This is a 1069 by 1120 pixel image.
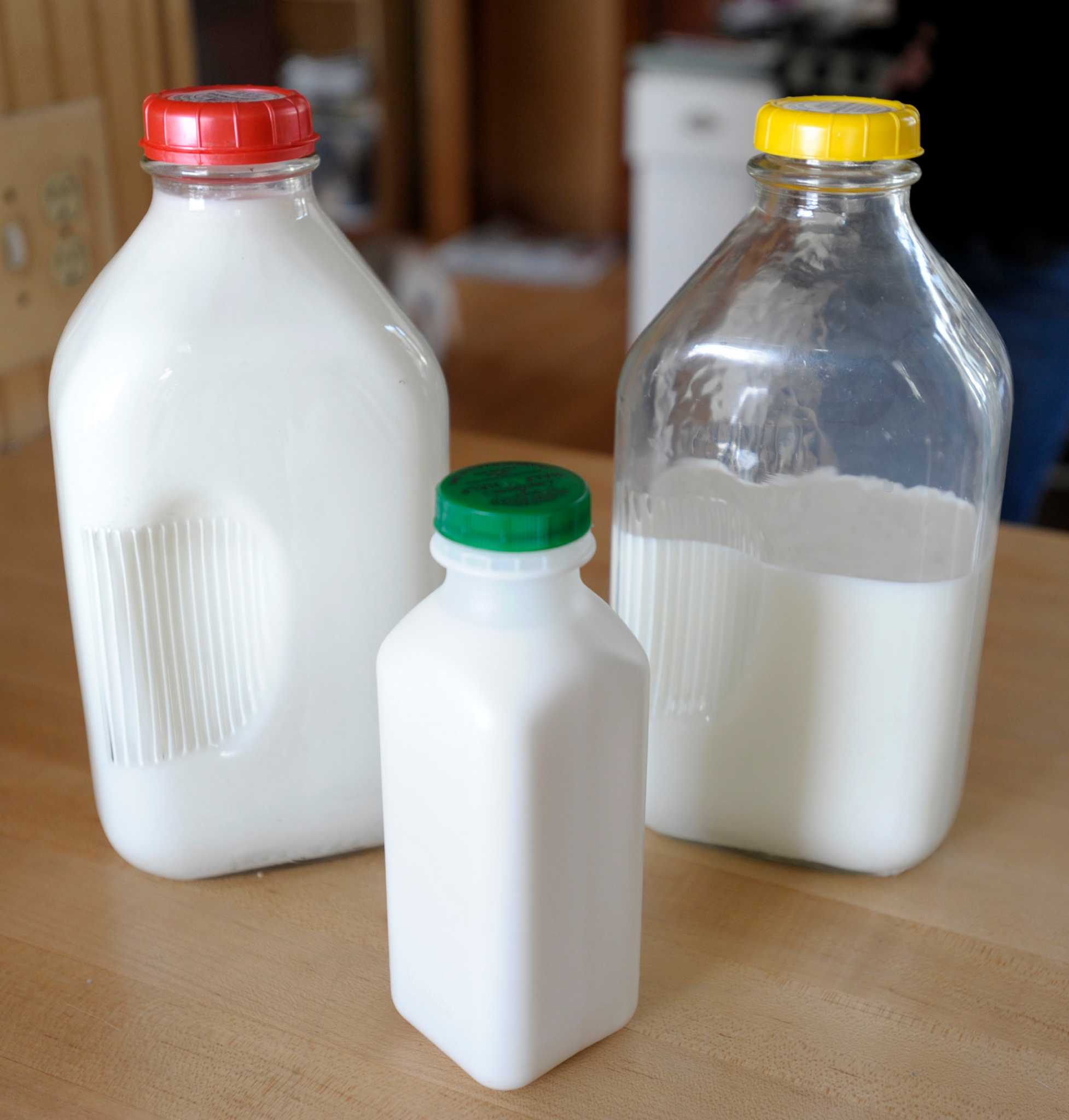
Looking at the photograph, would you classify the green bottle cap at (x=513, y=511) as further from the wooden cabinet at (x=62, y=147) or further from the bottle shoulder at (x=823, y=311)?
the wooden cabinet at (x=62, y=147)

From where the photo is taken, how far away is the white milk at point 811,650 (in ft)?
1.77

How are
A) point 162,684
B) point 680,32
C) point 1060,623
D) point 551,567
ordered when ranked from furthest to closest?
1. point 680,32
2. point 1060,623
3. point 162,684
4. point 551,567

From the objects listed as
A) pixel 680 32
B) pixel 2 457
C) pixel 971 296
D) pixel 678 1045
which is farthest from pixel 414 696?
pixel 680 32

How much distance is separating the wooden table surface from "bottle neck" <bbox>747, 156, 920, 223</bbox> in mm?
285

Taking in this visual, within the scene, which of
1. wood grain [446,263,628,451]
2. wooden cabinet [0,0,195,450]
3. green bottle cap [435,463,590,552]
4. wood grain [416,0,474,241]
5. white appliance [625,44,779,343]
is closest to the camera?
green bottle cap [435,463,590,552]

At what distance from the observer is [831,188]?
0.50 meters

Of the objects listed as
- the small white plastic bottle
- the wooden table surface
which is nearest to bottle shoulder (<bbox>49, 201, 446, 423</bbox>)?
the small white plastic bottle

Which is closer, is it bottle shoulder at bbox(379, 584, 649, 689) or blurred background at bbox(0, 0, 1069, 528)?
bottle shoulder at bbox(379, 584, 649, 689)

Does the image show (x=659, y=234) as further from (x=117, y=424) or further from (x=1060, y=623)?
(x=117, y=424)

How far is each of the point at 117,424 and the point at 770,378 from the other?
0.25 metres

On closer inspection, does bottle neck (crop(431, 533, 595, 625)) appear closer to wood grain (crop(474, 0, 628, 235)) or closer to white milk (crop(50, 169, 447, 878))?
white milk (crop(50, 169, 447, 878))

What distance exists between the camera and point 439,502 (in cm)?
42

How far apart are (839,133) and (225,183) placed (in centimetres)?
22

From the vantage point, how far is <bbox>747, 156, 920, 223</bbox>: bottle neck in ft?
1.61
